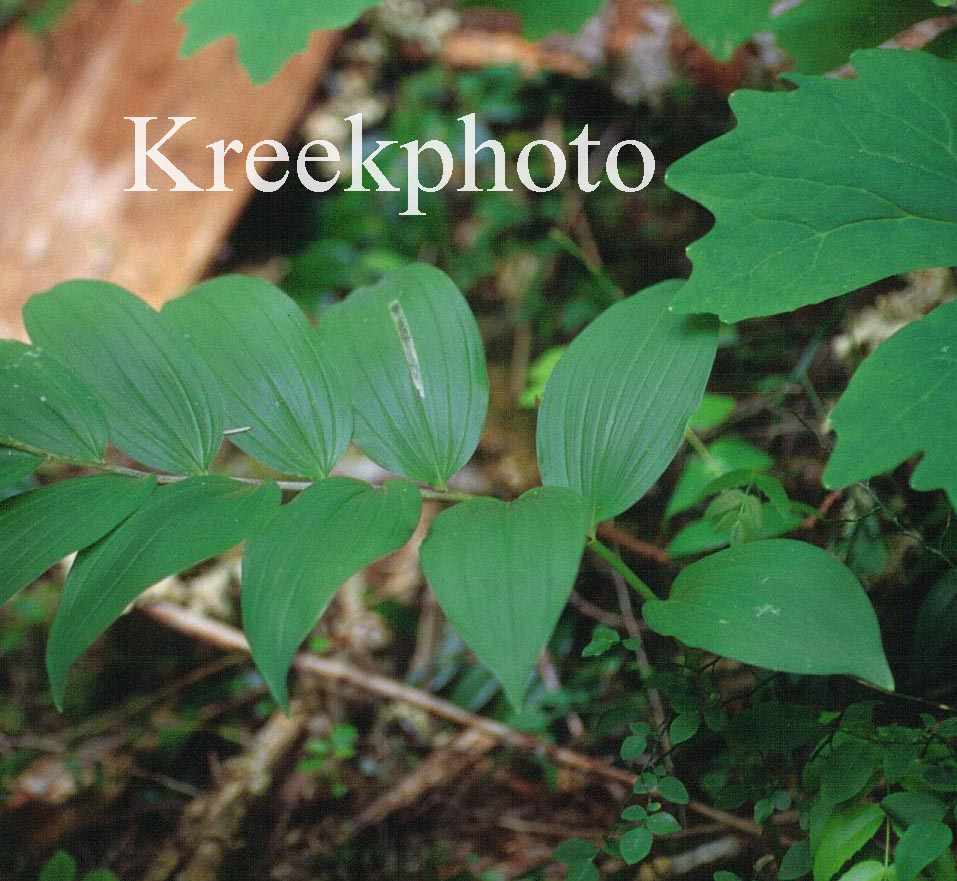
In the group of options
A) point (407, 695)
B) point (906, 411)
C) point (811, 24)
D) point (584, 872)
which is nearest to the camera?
point (906, 411)

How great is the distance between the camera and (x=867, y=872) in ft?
3.01

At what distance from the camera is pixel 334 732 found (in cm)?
181

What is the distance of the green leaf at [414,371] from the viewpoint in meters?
1.09

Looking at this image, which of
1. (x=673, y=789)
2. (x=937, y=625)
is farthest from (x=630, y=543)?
(x=673, y=789)

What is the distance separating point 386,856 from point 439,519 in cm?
92

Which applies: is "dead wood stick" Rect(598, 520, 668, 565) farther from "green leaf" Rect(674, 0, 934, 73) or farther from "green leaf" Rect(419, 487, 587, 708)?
"green leaf" Rect(674, 0, 934, 73)

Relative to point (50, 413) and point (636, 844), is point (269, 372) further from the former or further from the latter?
point (636, 844)

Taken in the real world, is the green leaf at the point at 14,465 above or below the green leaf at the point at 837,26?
above

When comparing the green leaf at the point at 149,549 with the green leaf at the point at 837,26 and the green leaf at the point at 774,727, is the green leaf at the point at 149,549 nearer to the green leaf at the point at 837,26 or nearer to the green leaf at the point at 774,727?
the green leaf at the point at 774,727

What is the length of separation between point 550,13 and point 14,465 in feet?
4.41

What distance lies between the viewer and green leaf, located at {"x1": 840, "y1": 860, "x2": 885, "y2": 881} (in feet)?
3.00

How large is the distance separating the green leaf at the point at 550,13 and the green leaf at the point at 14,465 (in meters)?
1.27

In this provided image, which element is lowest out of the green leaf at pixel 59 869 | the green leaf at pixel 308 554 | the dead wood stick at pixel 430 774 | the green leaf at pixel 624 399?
the dead wood stick at pixel 430 774

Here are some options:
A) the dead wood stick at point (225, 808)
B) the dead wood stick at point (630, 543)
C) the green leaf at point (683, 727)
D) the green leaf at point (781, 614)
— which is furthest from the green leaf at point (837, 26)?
the dead wood stick at point (225, 808)
